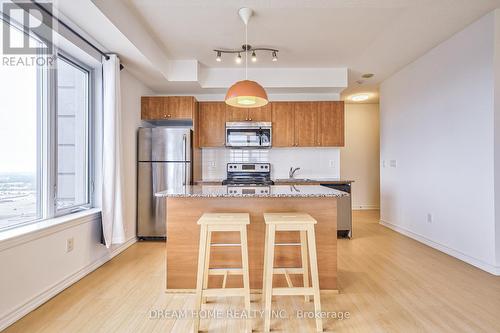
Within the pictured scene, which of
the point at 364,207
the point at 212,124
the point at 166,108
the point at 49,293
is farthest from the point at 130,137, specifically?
the point at 364,207

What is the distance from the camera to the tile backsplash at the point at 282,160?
4.88m

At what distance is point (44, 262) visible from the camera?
7.16ft

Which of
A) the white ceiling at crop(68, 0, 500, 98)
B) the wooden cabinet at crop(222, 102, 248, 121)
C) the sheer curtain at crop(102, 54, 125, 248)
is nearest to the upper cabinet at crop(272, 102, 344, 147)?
the wooden cabinet at crop(222, 102, 248, 121)

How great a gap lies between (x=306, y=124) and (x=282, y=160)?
79cm

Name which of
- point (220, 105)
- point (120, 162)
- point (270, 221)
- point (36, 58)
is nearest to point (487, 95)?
point (270, 221)

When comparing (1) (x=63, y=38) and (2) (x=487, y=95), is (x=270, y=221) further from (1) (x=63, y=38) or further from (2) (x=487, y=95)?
(2) (x=487, y=95)

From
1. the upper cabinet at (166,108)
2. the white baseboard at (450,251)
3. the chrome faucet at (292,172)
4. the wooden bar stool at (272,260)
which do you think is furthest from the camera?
the chrome faucet at (292,172)

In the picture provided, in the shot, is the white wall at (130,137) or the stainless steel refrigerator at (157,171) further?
the stainless steel refrigerator at (157,171)

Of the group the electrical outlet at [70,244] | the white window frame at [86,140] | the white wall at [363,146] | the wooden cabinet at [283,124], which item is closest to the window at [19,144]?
the white window frame at [86,140]

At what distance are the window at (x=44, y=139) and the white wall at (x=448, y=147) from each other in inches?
170

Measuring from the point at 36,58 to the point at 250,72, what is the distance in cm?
286

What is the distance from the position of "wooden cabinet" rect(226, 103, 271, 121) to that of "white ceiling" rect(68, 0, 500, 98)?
2.53 feet

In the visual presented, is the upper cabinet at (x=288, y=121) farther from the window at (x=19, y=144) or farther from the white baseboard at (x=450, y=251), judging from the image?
the window at (x=19, y=144)

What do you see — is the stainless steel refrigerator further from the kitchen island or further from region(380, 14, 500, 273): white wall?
region(380, 14, 500, 273): white wall
